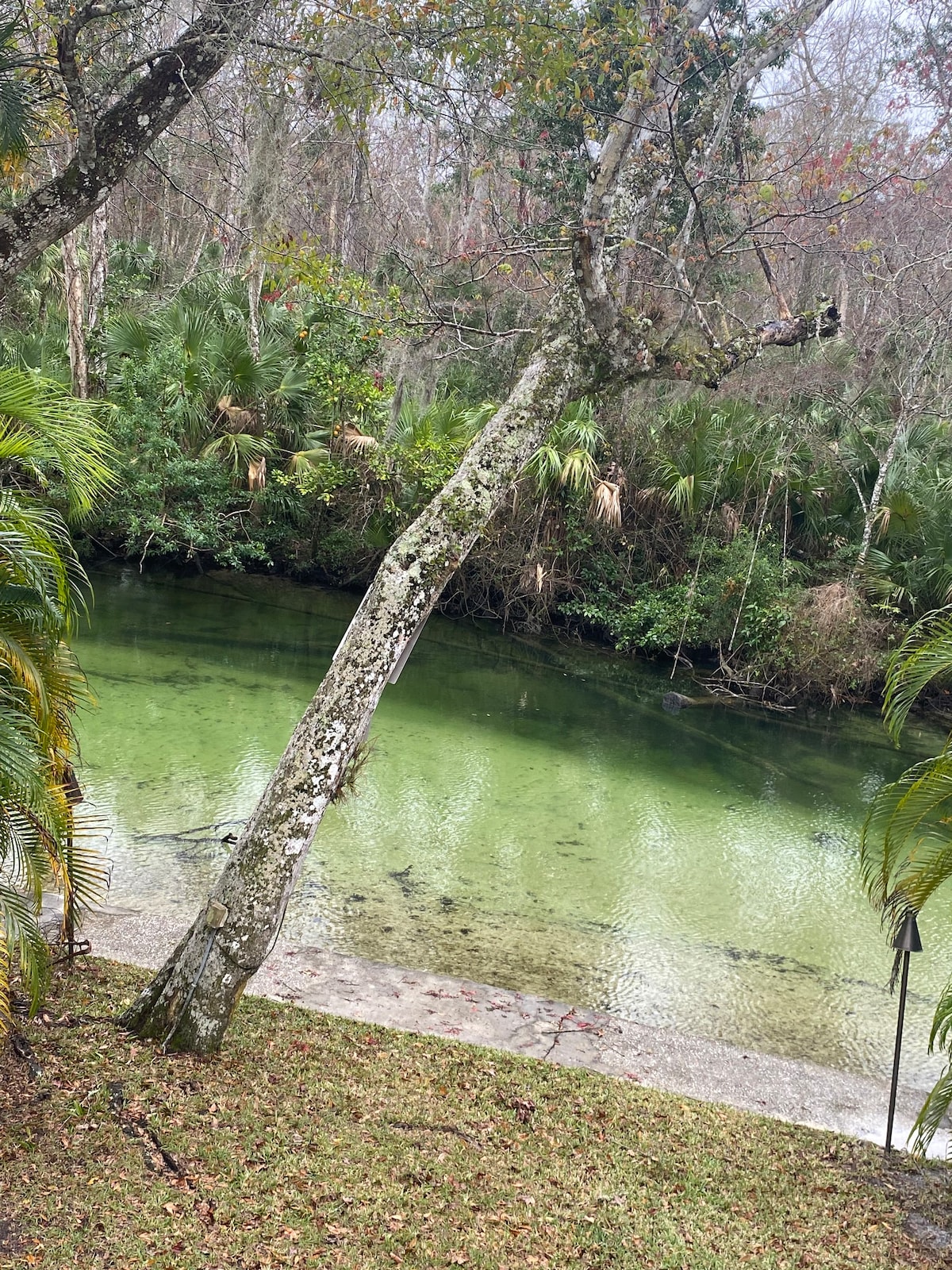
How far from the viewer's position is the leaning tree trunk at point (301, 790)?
436cm

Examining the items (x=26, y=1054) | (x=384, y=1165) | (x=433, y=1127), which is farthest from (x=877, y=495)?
(x=26, y=1054)

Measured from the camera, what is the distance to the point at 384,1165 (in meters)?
3.88

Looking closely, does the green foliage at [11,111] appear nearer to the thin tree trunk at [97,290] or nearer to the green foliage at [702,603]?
the thin tree trunk at [97,290]

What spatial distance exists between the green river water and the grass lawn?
4.77 feet

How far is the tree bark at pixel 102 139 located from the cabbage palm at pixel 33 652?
875 mm

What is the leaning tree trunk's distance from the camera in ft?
14.3

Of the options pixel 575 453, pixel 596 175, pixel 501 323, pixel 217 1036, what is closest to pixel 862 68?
pixel 501 323

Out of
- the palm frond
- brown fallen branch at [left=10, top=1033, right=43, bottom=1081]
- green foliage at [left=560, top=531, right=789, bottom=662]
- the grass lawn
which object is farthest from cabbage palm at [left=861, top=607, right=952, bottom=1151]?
green foliage at [left=560, top=531, right=789, bottom=662]

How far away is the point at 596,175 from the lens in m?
5.30

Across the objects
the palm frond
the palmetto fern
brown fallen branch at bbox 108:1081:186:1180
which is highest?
the palmetto fern

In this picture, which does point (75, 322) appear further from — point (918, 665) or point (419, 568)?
point (918, 665)

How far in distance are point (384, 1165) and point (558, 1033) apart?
66.5 inches

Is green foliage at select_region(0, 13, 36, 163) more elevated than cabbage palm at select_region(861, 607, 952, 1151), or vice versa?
green foliage at select_region(0, 13, 36, 163)

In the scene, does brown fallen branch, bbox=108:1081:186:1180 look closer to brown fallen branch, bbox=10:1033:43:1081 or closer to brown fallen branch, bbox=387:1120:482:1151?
brown fallen branch, bbox=10:1033:43:1081
